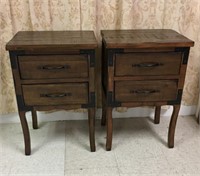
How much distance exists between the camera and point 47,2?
167 centimetres

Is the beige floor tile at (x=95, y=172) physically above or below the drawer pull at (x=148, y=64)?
below

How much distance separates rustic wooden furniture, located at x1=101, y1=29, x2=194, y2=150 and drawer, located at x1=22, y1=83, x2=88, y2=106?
0.16 metres

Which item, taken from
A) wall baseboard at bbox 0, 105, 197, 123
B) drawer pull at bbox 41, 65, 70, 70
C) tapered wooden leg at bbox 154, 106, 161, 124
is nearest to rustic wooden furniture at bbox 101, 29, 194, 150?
drawer pull at bbox 41, 65, 70, 70

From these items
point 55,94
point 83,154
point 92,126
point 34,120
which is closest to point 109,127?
point 92,126

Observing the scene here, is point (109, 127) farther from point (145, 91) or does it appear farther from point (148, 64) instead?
point (148, 64)

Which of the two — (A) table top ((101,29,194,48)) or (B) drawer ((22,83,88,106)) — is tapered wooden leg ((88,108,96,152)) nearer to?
(B) drawer ((22,83,88,106))

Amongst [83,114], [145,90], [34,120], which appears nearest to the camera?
[145,90]

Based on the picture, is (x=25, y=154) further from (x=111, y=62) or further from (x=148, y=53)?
(x=148, y=53)

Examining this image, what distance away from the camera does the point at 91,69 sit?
1.40 meters

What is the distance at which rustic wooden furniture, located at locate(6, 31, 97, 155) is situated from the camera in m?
1.35

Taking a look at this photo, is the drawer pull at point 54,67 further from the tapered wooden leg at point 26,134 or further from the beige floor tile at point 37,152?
the beige floor tile at point 37,152

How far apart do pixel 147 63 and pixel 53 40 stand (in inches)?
22.1

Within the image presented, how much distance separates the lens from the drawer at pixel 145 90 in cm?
147

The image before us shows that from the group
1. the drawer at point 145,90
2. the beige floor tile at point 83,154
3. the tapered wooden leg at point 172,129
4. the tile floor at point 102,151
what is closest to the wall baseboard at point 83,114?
the tile floor at point 102,151
